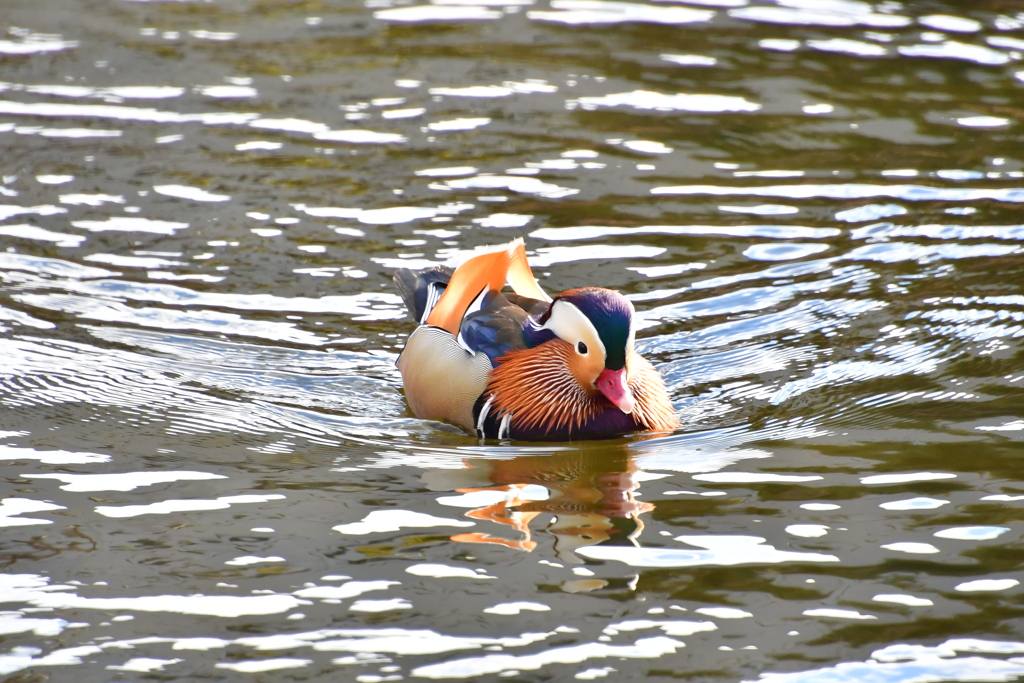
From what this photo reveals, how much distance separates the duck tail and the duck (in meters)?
0.25

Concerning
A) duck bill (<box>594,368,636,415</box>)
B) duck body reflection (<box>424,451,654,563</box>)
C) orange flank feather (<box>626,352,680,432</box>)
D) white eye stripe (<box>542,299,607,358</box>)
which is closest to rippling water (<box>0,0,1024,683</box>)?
duck body reflection (<box>424,451,654,563</box>)

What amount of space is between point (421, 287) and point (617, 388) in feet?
6.59

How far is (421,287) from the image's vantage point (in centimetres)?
790

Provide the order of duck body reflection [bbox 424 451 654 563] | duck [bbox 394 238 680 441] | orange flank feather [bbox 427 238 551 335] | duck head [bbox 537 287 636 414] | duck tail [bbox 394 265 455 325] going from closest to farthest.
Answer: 1. duck body reflection [bbox 424 451 654 563]
2. duck head [bbox 537 287 636 414]
3. duck [bbox 394 238 680 441]
4. orange flank feather [bbox 427 238 551 335]
5. duck tail [bbox 394 265 455 325]

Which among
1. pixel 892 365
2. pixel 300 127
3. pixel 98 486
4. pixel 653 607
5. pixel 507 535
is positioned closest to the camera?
pixel 653 607

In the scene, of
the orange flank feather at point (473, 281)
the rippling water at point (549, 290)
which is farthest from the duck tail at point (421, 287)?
the rippling water at point (549, 290)

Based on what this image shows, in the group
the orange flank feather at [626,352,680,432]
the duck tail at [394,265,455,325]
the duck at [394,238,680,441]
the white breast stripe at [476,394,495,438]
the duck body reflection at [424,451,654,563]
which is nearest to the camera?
the duck body reflection at [424,451,654,563]

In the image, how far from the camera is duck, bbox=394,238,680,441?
20.9 ft

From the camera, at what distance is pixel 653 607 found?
4.57m

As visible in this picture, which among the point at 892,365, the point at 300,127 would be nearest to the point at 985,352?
the point at 892,365

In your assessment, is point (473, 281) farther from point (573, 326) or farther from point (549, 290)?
point (549, 290)

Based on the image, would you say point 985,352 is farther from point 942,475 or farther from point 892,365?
point 942,475

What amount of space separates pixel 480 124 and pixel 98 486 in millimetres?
6984

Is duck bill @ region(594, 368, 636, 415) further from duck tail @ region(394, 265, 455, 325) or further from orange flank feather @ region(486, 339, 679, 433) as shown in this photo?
duck tail @ region(394, 265, 455, 325)
